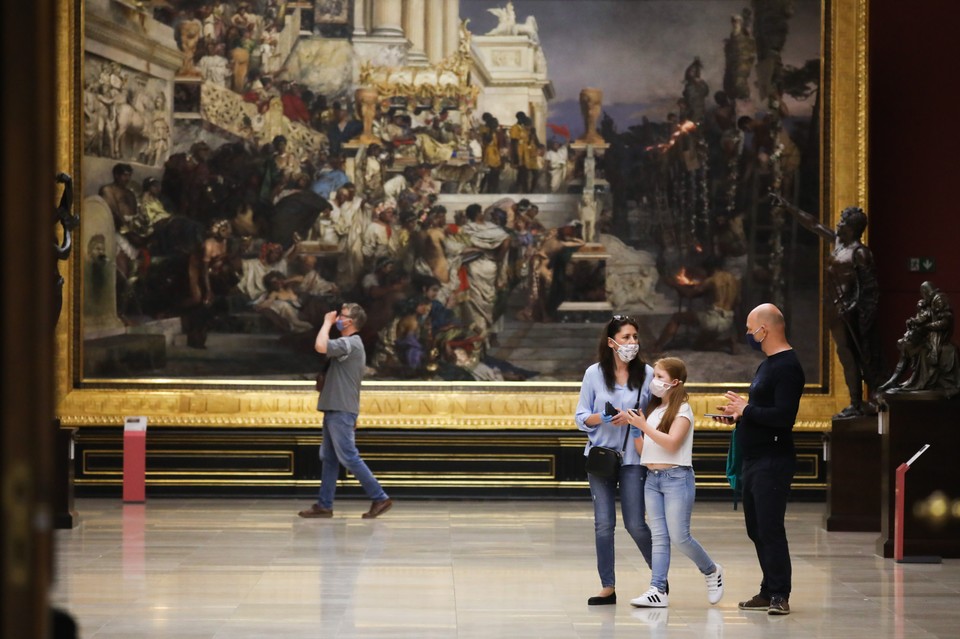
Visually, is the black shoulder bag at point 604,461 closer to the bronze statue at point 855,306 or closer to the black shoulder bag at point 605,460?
the black shoulder bag at point 605,460

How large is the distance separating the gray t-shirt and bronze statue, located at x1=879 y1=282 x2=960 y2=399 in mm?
4964

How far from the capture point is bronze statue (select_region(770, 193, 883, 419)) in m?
13.0

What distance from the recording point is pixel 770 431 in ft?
26.2

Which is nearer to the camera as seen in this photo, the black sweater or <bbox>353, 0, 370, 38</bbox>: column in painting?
the black sweater

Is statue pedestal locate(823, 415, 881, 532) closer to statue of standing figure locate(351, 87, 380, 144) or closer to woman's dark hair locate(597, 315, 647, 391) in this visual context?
woman's dark hair locate(597, 315, 647, 391)

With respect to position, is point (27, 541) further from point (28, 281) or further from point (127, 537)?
point (127, 537)

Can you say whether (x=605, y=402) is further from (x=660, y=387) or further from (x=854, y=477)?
(x=854, y=477)

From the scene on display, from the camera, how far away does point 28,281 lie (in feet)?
7.23

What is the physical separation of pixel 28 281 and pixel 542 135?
1391 cm

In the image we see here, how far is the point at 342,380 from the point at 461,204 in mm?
3707

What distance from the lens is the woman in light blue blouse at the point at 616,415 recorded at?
8.15 m

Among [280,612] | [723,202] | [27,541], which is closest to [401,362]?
[723,202]

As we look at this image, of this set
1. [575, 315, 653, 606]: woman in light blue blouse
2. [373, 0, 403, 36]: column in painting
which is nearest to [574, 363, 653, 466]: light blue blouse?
[575, 315, 653, 606]: woman in light blue blouse

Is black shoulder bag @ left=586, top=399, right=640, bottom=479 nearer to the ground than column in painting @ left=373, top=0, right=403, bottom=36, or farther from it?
A: nearer to the ground
